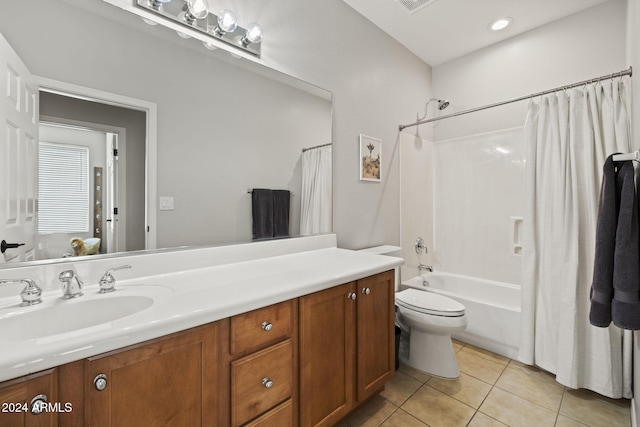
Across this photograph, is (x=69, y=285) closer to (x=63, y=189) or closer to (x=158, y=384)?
(x=63, y=189)

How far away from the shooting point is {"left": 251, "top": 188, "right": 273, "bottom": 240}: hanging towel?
5.49ft

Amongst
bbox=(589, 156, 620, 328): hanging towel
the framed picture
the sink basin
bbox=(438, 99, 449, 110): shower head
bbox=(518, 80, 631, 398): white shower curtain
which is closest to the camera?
the sink basin

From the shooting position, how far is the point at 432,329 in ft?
6.46

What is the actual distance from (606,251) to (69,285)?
88.3 inches

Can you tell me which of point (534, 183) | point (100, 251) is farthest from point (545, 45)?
point (100, 251)

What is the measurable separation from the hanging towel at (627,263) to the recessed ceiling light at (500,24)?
74.2 inches

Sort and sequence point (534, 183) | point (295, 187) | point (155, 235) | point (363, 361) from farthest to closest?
point (534, 183)
point (295, 187)
point (363, 361)
point (155, 235)

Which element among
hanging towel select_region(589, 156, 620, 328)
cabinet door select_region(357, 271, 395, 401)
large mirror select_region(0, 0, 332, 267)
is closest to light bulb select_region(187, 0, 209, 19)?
large mirror select_region(0, 0, 332, 267)

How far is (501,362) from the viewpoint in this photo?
216 cm

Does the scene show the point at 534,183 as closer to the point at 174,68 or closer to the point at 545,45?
the point at 545,45

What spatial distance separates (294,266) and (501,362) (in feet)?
6.16

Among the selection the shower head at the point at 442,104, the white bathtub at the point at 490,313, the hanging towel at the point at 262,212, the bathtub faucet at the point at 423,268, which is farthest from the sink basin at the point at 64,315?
the shower head at the point at 442,104

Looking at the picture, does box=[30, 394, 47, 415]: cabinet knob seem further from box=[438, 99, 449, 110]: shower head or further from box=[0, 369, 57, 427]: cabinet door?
box=[438, 99, 449, 110]: shower head

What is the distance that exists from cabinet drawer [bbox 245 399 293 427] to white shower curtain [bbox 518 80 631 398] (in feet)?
6.11
